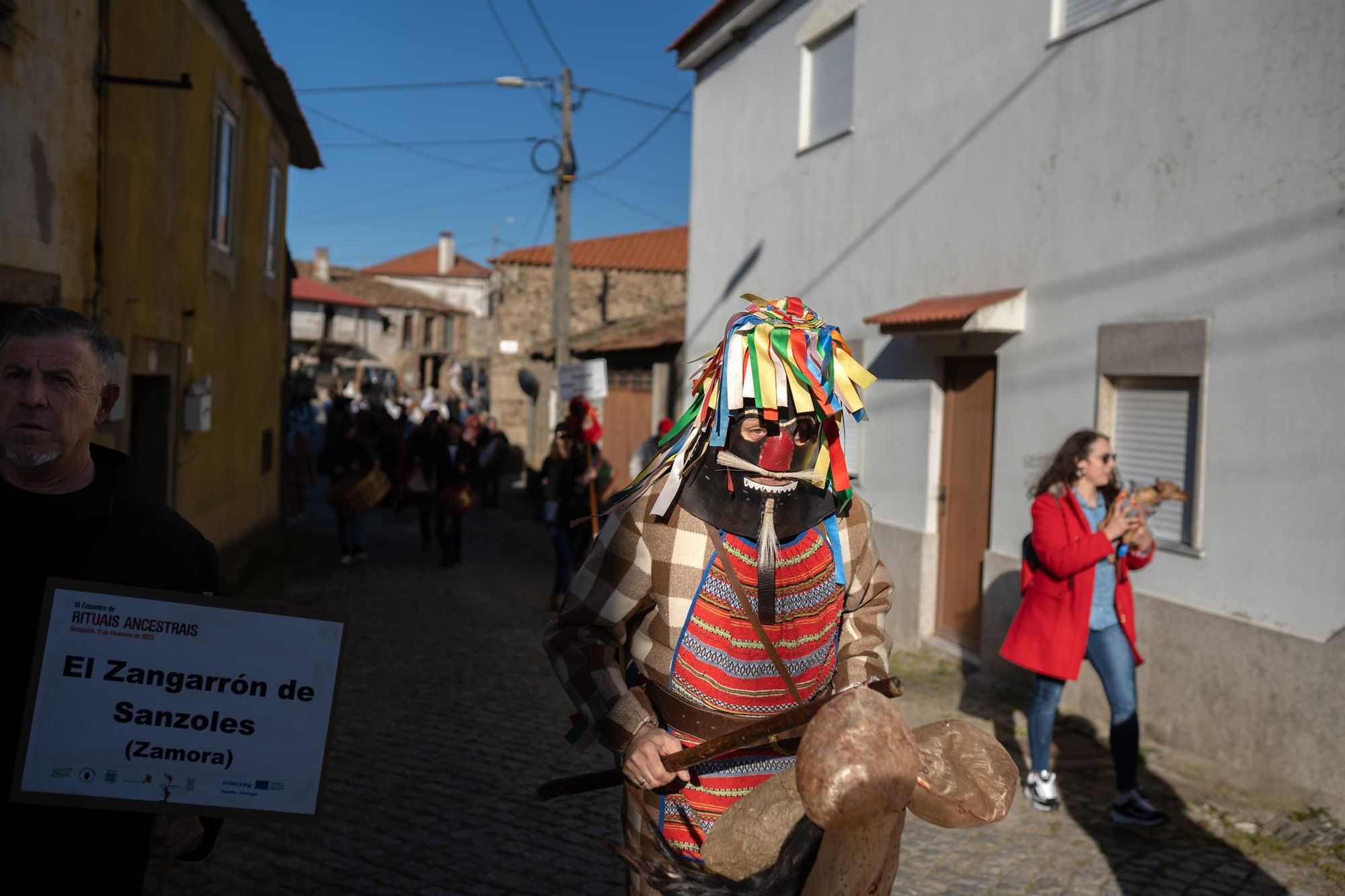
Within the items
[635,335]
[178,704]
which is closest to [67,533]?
[178,704]

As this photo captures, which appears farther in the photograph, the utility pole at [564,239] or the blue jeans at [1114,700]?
the utility pole at [564,239]

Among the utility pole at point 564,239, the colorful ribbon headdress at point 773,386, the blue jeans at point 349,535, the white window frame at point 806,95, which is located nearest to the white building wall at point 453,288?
the utility pole at point 564,239

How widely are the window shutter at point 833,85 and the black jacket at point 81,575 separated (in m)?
9.54

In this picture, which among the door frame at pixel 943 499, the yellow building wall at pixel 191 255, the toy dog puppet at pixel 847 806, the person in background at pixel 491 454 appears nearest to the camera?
the toy dog puppet at pixel 847 806

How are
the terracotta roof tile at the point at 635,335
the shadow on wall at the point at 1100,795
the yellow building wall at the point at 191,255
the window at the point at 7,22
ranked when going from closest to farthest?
1. the shadow on wall at the point at 1100,795
2. the window at the point at 7,22
3. the yellow building wall at the point at 191,255
4. the terracotta roof tile at the point at 635,335

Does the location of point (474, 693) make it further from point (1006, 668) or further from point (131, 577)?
point (131, 577)

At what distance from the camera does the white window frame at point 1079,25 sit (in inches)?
277

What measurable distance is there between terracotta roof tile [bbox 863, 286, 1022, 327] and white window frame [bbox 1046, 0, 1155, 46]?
1750mm

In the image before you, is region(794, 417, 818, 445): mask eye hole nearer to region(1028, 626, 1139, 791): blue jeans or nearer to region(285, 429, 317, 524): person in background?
region(1028, 626, 1139, 791): blue jeans

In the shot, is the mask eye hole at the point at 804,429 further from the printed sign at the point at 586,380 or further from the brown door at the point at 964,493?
the printed sign at the point at 586,380

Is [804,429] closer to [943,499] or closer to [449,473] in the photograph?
[943,499]

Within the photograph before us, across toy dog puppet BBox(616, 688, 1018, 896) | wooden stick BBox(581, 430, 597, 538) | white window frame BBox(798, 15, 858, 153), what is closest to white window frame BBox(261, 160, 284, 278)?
wooden stick BBox(581, 430, 597, 538)

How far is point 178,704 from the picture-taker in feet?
7.13

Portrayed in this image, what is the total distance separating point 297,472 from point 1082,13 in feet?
45.0
